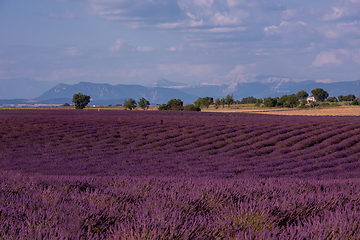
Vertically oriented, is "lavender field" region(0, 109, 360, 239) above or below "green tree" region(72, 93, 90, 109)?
below

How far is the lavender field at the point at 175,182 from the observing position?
7.84 ft

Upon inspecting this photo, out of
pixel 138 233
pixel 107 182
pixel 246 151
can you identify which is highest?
pixel 138 233

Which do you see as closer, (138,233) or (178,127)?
(138,233)

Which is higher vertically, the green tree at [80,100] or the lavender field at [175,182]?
the green tree at [80,100]

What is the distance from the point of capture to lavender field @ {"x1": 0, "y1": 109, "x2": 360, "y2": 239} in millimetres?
2391

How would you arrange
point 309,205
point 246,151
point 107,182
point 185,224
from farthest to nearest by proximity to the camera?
1. point 246,151
2. point 107,182
3. point 309,205
4. point 185,224

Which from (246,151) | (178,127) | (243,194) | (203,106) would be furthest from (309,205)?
(203,106)

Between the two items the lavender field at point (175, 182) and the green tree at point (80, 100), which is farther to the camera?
the green tree at point (80, 100)

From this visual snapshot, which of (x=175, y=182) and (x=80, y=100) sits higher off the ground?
(x=80, y=100)

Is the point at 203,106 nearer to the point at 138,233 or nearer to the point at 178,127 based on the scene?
the point at 178,127

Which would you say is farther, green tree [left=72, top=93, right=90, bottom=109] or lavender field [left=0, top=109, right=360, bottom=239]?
green tree [left=72, top=93, right=90, bottom=109]

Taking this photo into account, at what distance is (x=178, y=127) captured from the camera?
2069cm

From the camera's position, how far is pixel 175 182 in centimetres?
478

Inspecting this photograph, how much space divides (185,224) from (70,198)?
62.9 inches
